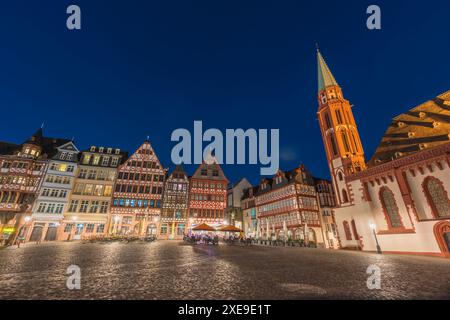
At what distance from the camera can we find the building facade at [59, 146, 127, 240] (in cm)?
3400

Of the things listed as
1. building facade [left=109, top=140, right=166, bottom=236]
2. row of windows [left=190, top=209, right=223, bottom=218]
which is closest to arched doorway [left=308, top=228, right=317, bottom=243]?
row of windows [left=190, top=209, right=223, bottom=218]

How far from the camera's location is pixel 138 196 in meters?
37.9

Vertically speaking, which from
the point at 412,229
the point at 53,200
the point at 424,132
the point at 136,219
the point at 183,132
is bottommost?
the point at 412,229

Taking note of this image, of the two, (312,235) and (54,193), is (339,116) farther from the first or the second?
(54,193)

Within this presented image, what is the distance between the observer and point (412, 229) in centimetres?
1856

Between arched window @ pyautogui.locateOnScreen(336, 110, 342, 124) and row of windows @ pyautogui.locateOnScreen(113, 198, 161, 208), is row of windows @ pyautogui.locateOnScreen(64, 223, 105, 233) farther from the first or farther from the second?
arched window @ pyautogui.locateOnScreen(336, 110, 342, 124)

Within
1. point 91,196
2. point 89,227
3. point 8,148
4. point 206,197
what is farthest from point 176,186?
point 8,148

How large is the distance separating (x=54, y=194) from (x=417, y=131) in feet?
162

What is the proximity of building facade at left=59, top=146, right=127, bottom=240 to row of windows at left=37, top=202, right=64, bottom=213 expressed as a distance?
1.09m

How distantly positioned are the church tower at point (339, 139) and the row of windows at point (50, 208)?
41623 mm
